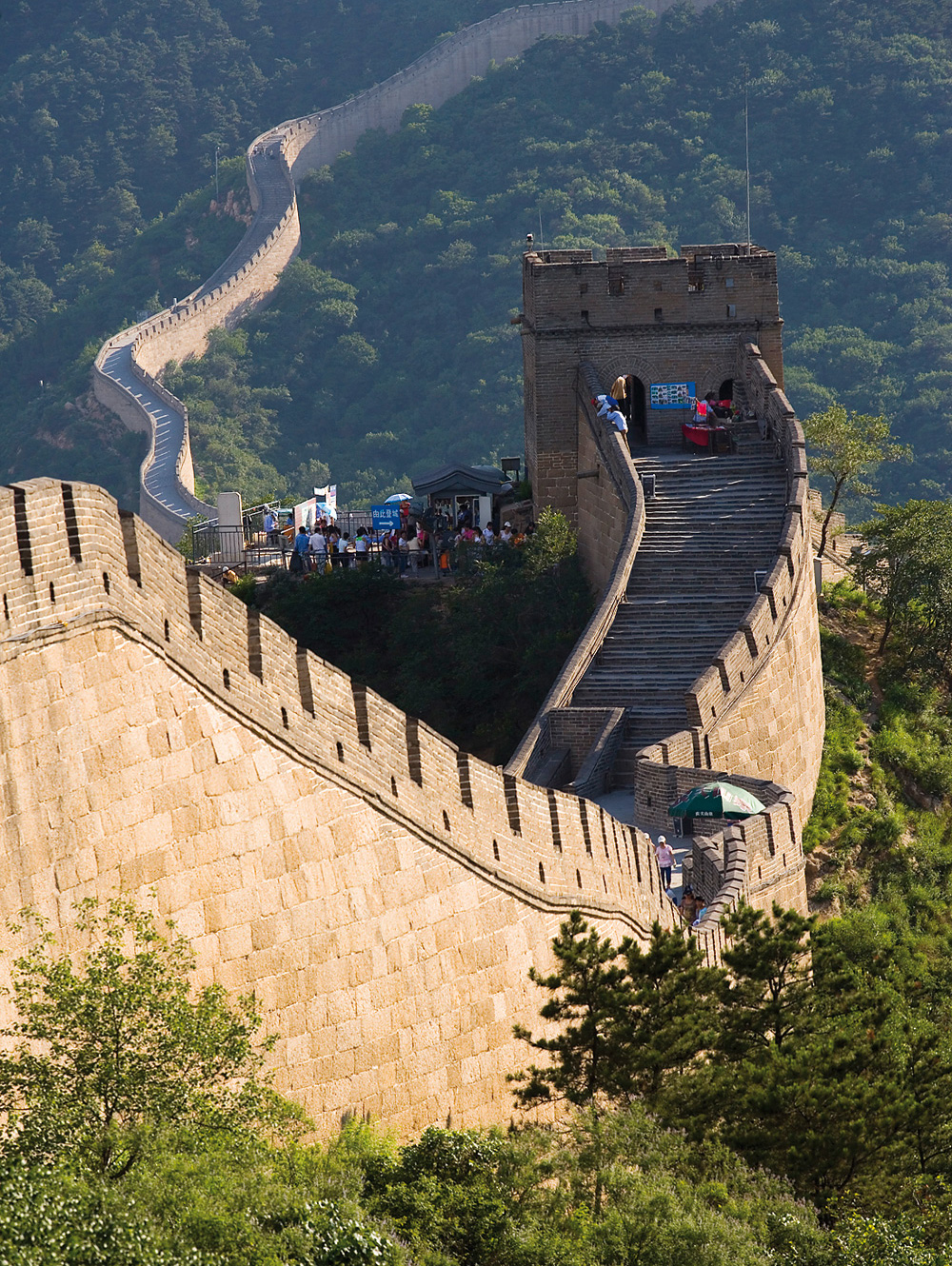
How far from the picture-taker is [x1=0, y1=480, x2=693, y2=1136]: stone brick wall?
11.0 meters

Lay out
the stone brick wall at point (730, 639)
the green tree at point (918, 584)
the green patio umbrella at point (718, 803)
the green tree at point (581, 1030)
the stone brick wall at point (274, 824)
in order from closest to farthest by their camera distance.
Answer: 1. the stone brick wall at point (274, 824)
2. the green tree at point (581, 1030)
3. the green patio umbrella at point (718, 803)
4. the stone brick wall at point (730, 639)
5. the green tree at point (918, 584)

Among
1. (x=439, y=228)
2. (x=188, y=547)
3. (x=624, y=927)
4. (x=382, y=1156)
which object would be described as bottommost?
(x=382, y=1156)

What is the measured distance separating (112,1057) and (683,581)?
19707mm

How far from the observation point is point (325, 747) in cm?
1331

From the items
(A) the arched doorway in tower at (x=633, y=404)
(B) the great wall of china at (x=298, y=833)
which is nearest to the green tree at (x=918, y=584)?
(A) the arched doorway in tower at (x=633, y=404)

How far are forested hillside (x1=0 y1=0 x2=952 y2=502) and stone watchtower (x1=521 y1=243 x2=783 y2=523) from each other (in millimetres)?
27752

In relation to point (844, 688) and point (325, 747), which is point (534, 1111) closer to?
point (325, 747)

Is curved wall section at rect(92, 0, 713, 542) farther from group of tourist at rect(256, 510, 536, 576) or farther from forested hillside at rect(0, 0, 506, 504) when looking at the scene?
group of tourist at rect(256, 510, 536, 576)

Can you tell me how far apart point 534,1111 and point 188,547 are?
24153mm

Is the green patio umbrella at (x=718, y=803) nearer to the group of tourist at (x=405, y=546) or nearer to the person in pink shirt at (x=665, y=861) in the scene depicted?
the person in pink shirt at (x=665, y=861)

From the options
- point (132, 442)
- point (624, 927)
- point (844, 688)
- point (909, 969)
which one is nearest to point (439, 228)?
point (132, 442)

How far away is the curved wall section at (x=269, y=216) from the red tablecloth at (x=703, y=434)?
2863 centimetres

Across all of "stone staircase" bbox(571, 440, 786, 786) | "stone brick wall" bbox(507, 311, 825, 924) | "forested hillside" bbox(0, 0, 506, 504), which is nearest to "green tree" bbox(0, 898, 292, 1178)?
"stone brick wall" bbox(507, 311, 825, 924)

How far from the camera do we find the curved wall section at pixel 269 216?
70.1 metres
